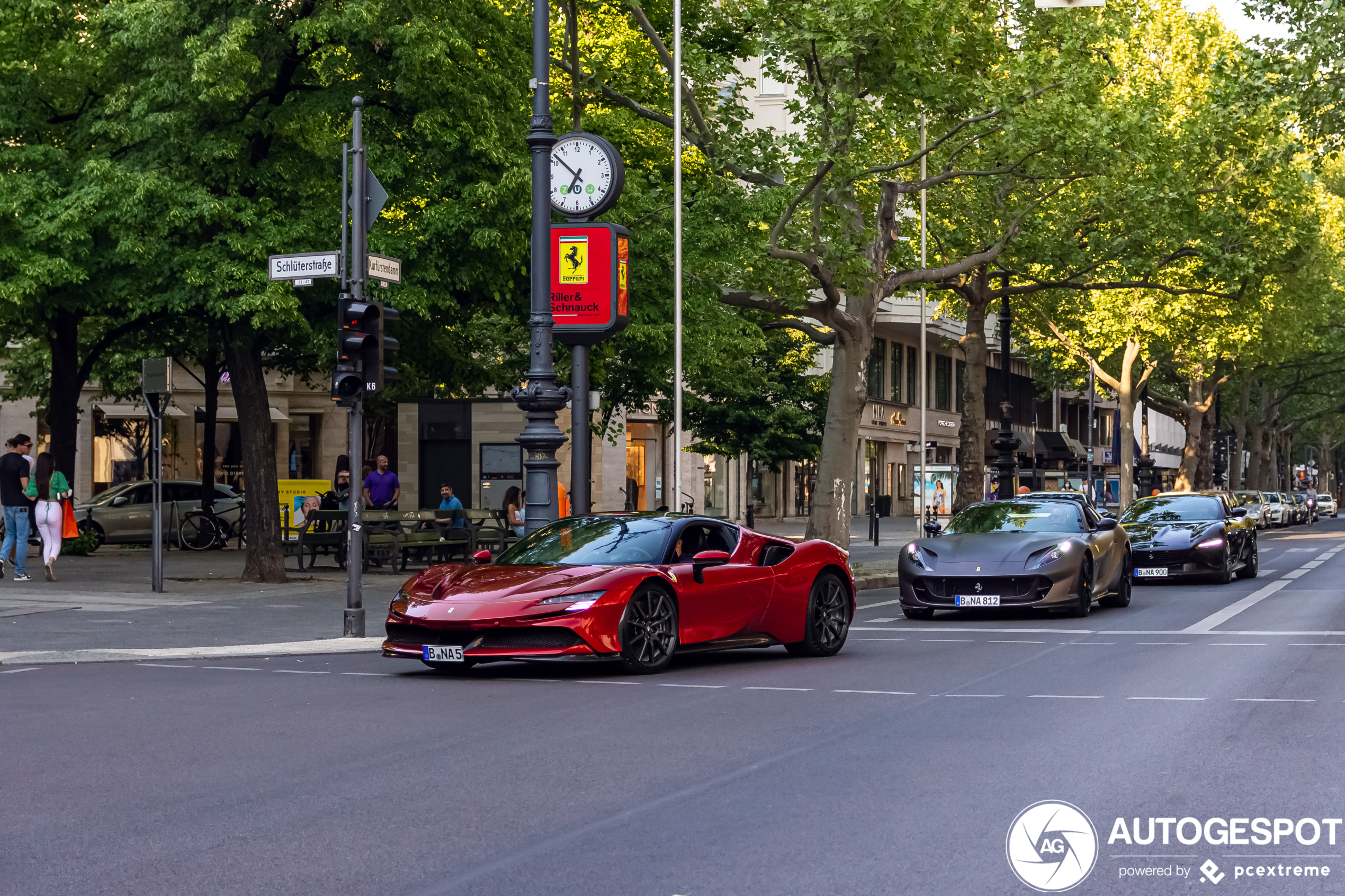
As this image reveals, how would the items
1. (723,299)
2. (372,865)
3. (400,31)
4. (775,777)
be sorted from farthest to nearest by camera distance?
(723,299) → (400,31) → (775,777) → (372,865)

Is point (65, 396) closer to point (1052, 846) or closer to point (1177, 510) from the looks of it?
point (1177, 510)

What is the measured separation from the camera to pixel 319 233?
21719mm

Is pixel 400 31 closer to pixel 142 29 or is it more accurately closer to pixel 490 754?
pixel 142 29

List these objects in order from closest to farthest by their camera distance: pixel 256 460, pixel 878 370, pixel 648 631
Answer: pixel 648 631
pixel 256 460
pixel 878 370

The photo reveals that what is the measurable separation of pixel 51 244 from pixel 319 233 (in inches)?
138

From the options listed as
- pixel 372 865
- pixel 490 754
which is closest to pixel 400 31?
pixel 490 754

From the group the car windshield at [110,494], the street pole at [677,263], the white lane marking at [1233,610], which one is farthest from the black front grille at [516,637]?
the car windshield at [110,494]

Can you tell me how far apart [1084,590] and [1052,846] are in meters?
13.3

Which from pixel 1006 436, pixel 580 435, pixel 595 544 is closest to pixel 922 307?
pixel 1006 436

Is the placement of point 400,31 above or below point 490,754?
above

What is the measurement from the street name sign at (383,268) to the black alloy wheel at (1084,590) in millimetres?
8357

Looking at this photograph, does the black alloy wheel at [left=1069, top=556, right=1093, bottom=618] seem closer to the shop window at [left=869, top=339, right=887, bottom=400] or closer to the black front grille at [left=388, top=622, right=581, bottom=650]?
the black front grille at [left=388, top=622, right=581, bottom=650]

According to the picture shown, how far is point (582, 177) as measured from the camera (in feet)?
63.3

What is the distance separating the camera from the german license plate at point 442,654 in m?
12.6
